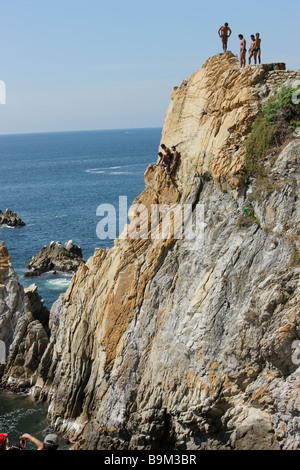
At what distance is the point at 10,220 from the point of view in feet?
243

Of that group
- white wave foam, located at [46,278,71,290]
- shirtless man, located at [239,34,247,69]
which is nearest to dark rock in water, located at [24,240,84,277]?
white wave foam, located at [46,278,71,290]

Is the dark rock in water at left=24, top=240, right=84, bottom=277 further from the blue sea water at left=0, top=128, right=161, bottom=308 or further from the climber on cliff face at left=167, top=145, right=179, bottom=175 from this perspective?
the climber on cliff face at left=167, top=145, right=179, bottom=175

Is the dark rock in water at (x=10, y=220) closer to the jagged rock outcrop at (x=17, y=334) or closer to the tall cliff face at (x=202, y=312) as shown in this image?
the jagged rock outcrop at (x=17, y=334)

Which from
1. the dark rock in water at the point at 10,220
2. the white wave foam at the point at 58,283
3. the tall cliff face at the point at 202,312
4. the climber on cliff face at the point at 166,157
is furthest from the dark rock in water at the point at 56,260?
the climber on cliff face at the point at 166,157

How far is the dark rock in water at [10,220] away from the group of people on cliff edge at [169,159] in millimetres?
52166

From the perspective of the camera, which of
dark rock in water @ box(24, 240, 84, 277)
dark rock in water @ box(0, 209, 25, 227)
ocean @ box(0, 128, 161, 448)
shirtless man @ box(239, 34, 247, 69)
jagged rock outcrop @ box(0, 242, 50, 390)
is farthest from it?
dark rock in water @ box(0, 209, 25, 227)

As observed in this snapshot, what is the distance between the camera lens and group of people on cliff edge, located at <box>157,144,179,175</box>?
24578mm

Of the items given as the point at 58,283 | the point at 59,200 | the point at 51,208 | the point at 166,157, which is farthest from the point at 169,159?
the point at 59,200

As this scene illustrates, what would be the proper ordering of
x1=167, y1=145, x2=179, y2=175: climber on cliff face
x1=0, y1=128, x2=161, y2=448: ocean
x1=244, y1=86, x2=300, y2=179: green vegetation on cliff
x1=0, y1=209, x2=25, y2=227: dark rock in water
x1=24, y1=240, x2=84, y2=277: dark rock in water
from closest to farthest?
x1=244, y1=86, x2=300, y2=179: green vegetation on cliff < x1=167, y1=145, x2=179, y2=175: climber on cliff face < x1=0, y1=128, x2=161, y2=448: ocean < x1=24, y1=240, x2=84, y2=277: dark rock in water < x1=0, y1=209, x2=25, y2=227: dark rock in water

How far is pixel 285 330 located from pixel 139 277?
8.33 metres

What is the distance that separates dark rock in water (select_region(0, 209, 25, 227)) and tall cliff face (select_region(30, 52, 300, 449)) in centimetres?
4780

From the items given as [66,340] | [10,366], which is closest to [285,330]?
[66,340]

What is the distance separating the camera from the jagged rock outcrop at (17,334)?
3108cm

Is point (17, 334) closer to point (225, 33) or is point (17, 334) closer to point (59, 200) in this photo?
point (225, 33)
